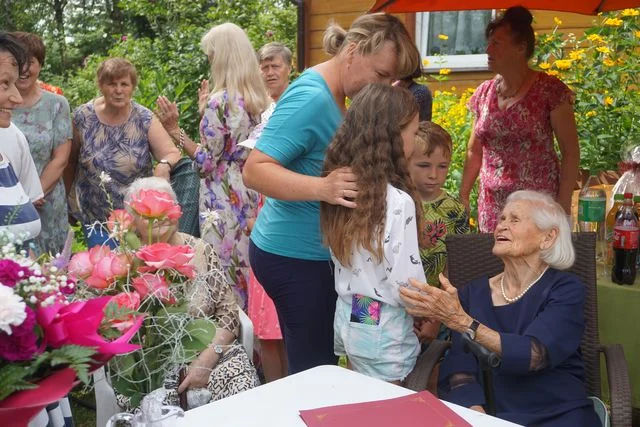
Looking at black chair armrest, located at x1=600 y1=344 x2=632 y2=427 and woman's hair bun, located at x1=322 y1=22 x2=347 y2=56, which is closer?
black chair armrest, located at x1=600 y1=344 x2=632 y2=427

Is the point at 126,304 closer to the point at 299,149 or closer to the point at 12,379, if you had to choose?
the point at 12,379

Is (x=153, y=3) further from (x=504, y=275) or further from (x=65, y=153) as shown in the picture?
(x=504, y=275)

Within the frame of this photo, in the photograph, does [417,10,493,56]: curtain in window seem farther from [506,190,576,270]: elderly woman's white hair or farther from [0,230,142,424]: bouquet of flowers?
[0,230,142,424]: bouquet of flowers

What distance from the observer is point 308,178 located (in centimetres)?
256

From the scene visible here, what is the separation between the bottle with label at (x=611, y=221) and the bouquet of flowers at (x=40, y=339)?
7.99 feet

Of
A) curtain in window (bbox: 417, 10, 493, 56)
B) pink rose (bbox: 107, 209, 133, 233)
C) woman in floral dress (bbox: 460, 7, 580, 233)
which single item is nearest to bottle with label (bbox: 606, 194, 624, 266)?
woman in floral dress (bbox: 460, 7, 580, 233)

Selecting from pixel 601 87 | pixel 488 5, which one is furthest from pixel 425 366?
pixel 601 87

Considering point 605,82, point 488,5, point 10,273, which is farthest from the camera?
point 605,82

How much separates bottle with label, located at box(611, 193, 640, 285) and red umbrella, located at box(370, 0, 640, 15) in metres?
1.23

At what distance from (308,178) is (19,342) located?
1.40 meters

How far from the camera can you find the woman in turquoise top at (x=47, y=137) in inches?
171

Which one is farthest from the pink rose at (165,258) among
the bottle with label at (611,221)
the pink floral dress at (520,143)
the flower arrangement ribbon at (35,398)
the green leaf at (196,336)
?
the pink floral dress at (520,143)

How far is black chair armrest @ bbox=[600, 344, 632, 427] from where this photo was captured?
239cm

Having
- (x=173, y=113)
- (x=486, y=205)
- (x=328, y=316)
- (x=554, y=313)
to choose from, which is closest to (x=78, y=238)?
(x=173, y=113)
